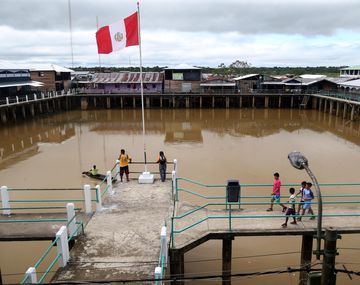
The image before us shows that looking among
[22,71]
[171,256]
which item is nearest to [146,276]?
[171,256]

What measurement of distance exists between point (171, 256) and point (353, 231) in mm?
4485

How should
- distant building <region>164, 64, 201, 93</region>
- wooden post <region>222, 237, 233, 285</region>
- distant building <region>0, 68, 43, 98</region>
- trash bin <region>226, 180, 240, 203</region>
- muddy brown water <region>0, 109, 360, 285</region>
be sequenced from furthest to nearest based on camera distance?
distant building <region>164, 64, 201, 93</region> → distant building <region>0, 68, 43, 98</region> → muddy brown water <region>0, 109, 360, 285</region> → trash bin <region>226, 180, 240, 203</region> → wooden post <region>222, 237, 233, 285</region>

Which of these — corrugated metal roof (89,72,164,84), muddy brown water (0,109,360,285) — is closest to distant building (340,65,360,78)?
muddy brown water (0,109,360,285)

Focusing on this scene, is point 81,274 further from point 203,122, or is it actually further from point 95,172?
point 203,122

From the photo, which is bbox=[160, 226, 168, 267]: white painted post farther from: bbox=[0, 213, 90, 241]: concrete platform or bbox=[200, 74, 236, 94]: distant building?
bbox=[200, 74, 236, 94]: distant building

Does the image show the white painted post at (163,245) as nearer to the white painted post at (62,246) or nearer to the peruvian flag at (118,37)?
the white painted post at (62,246)

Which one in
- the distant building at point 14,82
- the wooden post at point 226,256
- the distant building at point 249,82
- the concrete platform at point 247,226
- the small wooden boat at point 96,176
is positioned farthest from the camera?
the distant building at point 249,82

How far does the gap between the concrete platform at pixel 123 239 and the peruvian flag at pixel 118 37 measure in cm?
558

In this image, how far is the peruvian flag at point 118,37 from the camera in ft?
42.4

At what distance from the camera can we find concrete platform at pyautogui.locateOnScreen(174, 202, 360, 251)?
835 cm

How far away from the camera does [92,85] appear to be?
59.2 meters

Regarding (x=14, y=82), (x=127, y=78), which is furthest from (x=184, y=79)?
(x=14, y=82)

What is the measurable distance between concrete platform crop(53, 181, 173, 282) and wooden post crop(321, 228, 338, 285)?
3752 mm

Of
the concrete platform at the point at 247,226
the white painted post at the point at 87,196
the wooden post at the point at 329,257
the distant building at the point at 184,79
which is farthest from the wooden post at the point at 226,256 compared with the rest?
the distant building at the point at 184,79
